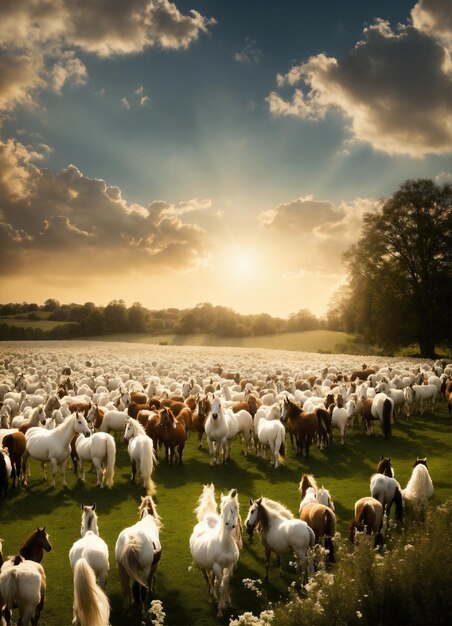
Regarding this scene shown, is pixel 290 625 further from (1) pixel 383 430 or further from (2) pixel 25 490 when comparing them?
(1) pixel 383 430

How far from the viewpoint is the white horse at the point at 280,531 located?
7.62 m

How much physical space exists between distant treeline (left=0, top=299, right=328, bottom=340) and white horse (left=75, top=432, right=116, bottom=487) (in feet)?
249

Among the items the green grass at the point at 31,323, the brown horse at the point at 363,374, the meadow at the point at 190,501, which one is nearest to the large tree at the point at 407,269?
the brown horse at the point at 363,374

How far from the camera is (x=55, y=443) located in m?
12.7

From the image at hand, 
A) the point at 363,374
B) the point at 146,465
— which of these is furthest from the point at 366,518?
the point at 363,374

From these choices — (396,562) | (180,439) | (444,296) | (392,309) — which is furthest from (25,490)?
(444,296)

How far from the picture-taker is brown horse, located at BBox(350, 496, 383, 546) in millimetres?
8281

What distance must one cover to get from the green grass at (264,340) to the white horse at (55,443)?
5100cm

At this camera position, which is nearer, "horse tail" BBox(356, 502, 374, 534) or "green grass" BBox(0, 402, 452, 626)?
"green grass" BBox(0, 402, 452, 626)

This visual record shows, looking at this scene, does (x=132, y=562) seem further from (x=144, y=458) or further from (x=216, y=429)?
(x=216, y=429)

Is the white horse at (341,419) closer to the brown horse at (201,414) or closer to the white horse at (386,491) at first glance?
the brown horse at (201,414)

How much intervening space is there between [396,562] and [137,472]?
945cm

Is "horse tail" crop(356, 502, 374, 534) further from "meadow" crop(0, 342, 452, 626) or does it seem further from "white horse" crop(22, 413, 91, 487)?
"white horse" crop(22, 413, 91, 487)

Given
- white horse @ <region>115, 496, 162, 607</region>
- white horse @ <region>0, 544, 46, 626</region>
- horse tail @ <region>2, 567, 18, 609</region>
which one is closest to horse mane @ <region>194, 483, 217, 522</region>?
white horse @ <region>115, 496, 162, 607</region>
